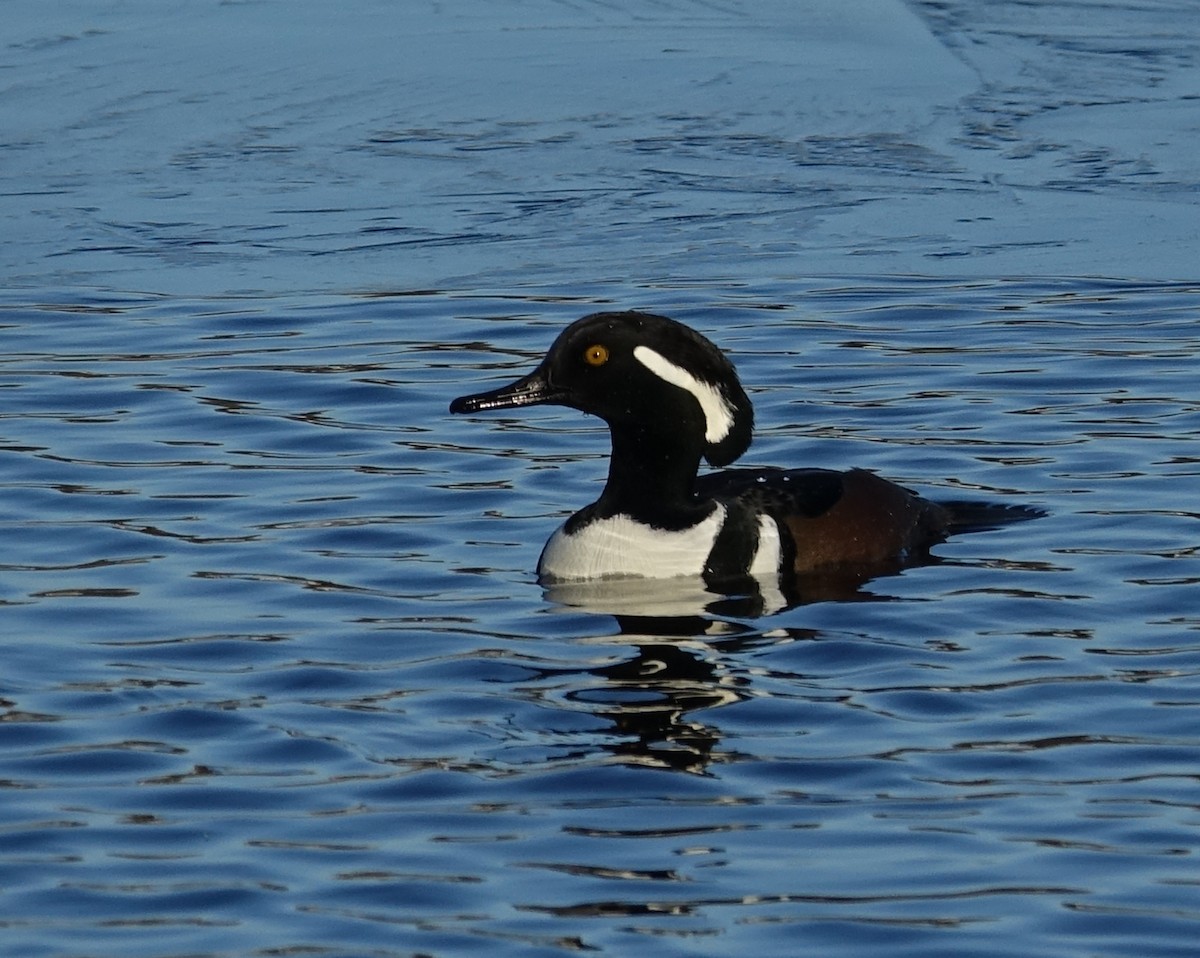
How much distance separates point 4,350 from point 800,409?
3813mm

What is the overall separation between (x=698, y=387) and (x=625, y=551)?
22.9 inches

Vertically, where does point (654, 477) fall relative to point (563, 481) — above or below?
above

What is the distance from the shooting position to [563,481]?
891 cm

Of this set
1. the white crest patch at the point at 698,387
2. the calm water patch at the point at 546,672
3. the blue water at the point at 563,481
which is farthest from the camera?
the white crest patch at the point at 698,387

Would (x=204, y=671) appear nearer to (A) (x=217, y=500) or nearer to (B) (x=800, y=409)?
(A) (x=217, y=500)

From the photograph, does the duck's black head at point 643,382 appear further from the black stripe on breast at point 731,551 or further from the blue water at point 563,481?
the blue water at point 563,481

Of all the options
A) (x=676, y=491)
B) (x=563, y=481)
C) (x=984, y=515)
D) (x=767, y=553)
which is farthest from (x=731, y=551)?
(x=563, y=481)

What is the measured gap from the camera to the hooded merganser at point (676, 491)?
24.5 ft

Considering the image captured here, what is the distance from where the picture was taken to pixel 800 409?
9828mm

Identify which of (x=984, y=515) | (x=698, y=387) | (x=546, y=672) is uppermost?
(x=698, y=387)

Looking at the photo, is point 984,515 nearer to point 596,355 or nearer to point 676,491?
point 676,491

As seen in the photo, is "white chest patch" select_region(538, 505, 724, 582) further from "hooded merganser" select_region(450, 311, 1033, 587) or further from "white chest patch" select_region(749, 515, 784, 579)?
"white chest patch" select_region(749, 515, 784, 579)

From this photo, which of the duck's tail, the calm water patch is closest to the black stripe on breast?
the calm water patch

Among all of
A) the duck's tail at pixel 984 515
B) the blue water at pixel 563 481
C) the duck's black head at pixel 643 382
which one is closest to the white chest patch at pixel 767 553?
the duck's black head at pixel 643 382
